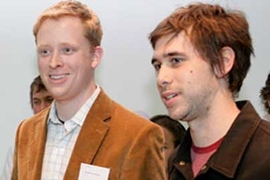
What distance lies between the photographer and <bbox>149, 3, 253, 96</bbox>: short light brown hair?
59.4 inches

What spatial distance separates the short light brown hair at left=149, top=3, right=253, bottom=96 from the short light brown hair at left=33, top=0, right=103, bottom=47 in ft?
1.24

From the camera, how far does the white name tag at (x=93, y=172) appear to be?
176cm

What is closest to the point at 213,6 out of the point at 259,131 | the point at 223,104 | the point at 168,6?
the point at 223,104

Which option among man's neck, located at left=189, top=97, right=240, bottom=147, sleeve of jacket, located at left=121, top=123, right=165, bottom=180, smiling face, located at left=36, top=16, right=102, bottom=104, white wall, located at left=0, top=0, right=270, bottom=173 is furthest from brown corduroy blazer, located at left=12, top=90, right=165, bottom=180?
white wall, located at left=0, top=0, right=270, bottom=173

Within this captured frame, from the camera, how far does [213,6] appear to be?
160 cm

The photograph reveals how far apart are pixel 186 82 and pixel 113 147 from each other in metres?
0.46

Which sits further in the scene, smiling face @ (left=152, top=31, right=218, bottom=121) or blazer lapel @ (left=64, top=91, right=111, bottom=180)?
blazer lapel @ (left=64, top=91, right=111, bottom=180)

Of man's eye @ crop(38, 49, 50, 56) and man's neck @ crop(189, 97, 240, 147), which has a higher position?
man's eye @ crop(38, 49, 50, 56)

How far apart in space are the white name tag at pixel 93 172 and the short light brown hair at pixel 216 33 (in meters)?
0.50

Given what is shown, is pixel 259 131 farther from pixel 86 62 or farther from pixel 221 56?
pixel 86 62

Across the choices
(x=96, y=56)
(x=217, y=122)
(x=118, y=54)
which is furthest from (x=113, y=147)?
(x=118, y=54)

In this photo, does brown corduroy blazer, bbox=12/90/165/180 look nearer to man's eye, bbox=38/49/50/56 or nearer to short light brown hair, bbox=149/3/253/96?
man's eye, bbox=38/49/50/56

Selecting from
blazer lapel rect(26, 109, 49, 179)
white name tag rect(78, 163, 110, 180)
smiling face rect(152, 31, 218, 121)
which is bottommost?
white name tag rect(78, 163, 110, 180)

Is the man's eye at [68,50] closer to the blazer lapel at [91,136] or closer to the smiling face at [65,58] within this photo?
the smiling face at [65,58]
